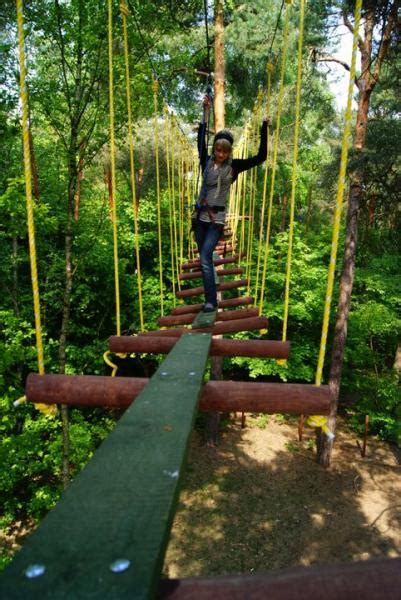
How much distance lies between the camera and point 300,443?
29.9 feet

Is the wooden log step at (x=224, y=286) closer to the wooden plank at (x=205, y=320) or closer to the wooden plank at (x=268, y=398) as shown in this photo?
the wooden plank at (x=205, y=320)

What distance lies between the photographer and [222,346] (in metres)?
1.99

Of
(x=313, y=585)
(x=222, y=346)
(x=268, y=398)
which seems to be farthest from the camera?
(x=222, y=346)

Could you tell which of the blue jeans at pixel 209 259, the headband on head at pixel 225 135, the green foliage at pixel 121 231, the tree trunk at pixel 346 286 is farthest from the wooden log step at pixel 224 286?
the tree trunk at pixel 346 286

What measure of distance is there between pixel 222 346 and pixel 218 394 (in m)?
0.68

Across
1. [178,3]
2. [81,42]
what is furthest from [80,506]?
[178,3]

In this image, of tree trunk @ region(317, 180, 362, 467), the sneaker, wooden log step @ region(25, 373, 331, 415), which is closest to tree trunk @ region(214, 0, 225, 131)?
tree trunk @ region(317, 180, 362, 467)

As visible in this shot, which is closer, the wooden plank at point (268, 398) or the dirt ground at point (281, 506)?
the wooden plank at point (268, 398)

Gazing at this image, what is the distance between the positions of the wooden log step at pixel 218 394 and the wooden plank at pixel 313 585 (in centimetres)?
74

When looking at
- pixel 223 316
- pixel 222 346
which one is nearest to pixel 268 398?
pixel 222 346

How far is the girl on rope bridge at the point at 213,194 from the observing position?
9.93 feet

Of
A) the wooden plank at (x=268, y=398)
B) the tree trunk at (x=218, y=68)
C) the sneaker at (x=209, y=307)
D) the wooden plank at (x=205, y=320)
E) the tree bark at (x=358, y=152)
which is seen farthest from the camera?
the tree trunk at (x=218, y=68)

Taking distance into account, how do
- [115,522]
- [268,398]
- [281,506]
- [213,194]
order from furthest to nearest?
[281,506]
[213,194]
[268,398]
[115,522]

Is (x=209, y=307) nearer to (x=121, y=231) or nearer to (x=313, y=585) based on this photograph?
(x=313, y=585)
